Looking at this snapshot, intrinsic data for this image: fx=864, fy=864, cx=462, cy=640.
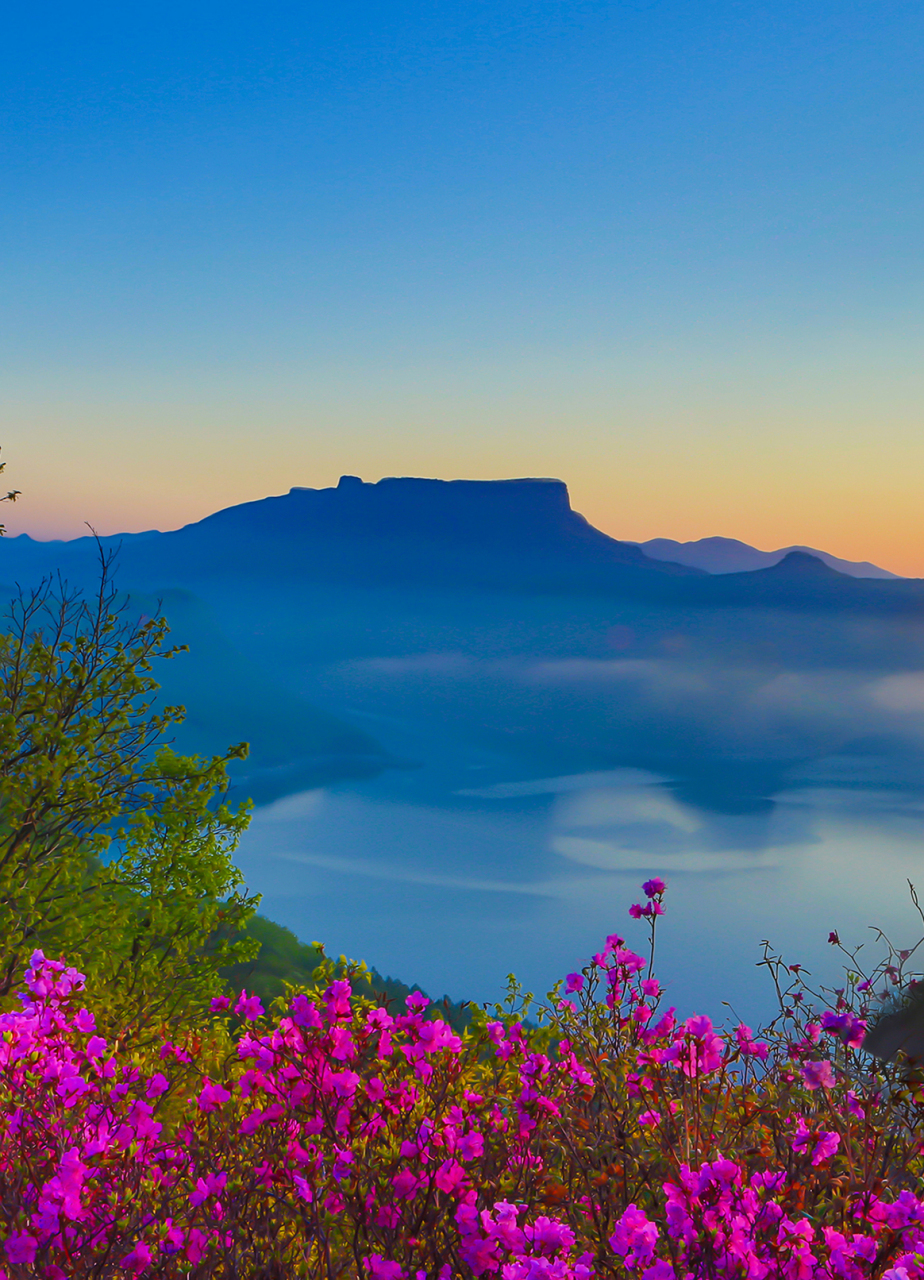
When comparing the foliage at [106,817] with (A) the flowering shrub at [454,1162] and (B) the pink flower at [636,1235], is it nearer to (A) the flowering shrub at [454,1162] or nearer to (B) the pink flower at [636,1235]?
(A) the flowering shrub at [454,1162]

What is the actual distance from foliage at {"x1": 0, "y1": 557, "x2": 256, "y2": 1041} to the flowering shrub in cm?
347

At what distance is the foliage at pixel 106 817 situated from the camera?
8883 millimetres

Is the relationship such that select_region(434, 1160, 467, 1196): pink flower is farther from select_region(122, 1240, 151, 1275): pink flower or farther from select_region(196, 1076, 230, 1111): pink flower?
select_region(196, 1076, 230, 1111): pink flower

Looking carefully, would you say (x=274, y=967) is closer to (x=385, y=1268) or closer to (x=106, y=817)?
(x=106, y=817)

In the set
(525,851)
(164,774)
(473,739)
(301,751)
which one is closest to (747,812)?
(525,851)

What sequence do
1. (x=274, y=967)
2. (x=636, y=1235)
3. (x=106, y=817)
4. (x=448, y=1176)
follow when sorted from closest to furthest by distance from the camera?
(x=636, y=1235), (x=448, y=1176), (x=106, y=817), (x=274, y=967)

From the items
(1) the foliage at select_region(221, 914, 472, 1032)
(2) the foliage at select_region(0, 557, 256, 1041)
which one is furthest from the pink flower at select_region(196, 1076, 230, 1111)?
(1) the foliage at select_region(221, 914, 472, 1032)

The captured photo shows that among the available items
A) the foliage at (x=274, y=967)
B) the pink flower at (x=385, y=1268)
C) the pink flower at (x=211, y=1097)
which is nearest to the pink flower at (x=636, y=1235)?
the pink flower at (x=385, y=1268)

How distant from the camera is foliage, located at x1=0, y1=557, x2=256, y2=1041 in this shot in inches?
350

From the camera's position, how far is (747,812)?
14238 cm

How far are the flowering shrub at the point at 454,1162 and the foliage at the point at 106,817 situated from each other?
11.4ft

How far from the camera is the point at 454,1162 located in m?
3.85

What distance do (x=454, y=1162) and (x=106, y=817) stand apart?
6.54 meters

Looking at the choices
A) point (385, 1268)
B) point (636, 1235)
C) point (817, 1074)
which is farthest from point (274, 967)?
point (636, 1235)
